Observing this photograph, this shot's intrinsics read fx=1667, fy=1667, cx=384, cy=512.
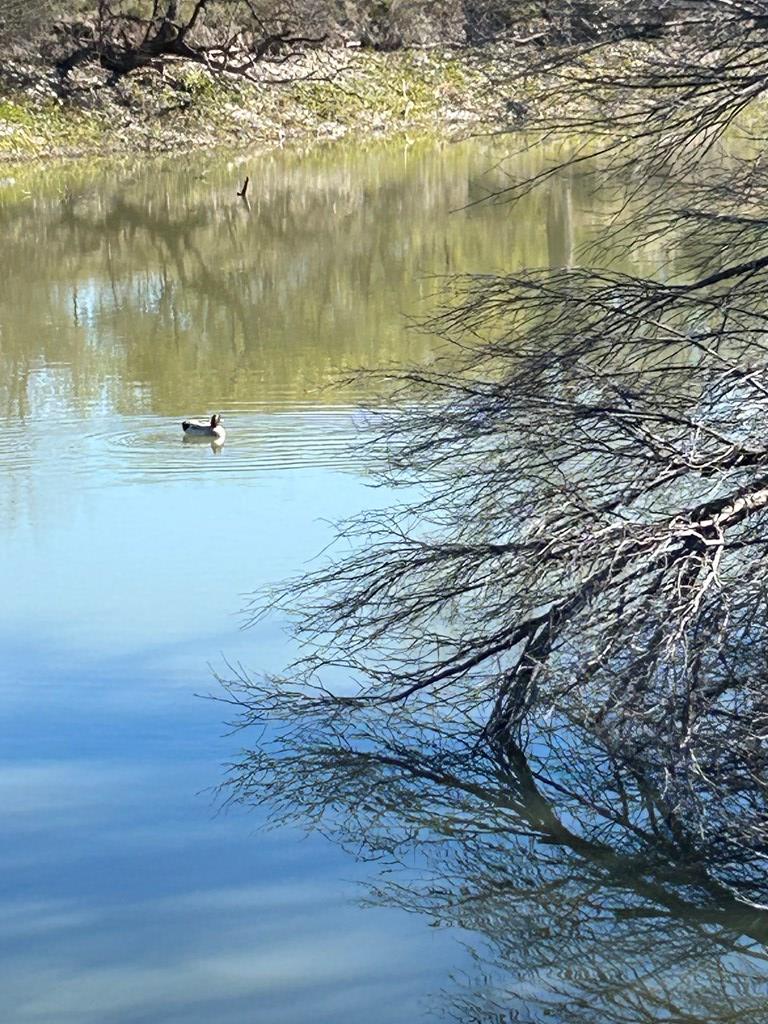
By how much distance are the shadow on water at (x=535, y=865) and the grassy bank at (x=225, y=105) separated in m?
24.3

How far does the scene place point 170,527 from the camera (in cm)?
1152

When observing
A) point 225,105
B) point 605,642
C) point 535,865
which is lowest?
point 535,865

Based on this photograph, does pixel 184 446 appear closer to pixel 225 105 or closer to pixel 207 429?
pixel 207 429

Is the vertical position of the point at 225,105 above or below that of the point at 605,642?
above

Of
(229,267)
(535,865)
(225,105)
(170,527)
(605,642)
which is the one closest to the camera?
(605,642)

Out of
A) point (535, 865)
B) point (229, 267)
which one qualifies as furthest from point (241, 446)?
point (229, 267)

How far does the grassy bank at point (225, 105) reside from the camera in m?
33.5

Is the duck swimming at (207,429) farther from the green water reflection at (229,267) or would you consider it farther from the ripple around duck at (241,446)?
the green water reflection at (229,267)

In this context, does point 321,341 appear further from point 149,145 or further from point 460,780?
point 149,145

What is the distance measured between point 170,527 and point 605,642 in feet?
19.1

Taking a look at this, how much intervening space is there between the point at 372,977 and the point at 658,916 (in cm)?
117

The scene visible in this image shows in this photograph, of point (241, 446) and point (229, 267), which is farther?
point (229, 267)

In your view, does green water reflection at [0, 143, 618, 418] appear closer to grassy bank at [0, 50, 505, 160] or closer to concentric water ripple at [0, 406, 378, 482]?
concentric water ripple at [0, 406, 378, 482]

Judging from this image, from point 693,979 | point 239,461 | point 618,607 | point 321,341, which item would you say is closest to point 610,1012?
point 693,979
